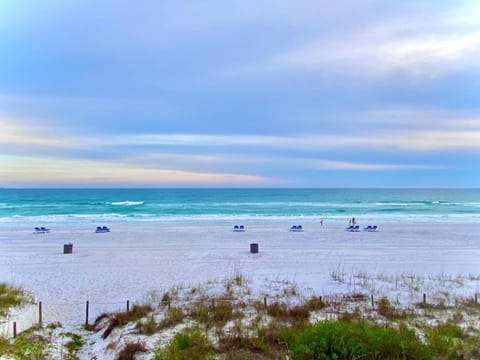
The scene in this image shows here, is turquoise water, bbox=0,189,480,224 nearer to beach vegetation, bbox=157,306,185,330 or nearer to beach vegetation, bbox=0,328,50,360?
beach vegetation, bbox=157,306,185,330

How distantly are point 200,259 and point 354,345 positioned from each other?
500 inches

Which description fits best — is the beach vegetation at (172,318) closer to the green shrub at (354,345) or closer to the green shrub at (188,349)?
the green shrub at (188,349)

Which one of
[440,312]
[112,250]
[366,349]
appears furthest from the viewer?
[112,250]

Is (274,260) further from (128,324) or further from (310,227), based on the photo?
(310,227)

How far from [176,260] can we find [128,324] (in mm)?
9645

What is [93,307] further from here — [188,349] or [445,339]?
[445,339]

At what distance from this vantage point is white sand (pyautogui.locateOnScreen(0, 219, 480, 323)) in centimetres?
1225

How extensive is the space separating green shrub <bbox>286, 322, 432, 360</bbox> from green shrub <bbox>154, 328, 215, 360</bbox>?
4.77ft

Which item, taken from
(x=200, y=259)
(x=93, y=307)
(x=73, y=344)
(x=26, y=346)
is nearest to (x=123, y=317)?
(x=73, y=344)

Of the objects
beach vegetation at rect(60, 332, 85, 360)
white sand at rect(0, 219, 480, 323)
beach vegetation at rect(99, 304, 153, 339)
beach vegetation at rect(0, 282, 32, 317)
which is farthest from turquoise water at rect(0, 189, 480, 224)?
beach vegetation at rect(60, 332, 85, 360)

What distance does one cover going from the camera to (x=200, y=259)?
58.5 ft

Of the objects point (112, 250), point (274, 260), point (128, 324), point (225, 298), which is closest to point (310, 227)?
point (274, 260)

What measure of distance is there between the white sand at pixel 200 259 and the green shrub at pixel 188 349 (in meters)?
4.07

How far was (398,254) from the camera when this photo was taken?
761 inches
